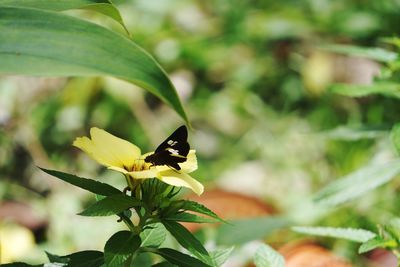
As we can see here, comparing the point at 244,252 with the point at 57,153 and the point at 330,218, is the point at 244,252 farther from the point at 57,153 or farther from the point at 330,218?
the point at 57,153

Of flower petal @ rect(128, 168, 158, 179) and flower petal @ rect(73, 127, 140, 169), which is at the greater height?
flower petal @ rect(128, 168, 158, 179)

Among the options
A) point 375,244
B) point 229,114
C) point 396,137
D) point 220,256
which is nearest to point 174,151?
point 220,256

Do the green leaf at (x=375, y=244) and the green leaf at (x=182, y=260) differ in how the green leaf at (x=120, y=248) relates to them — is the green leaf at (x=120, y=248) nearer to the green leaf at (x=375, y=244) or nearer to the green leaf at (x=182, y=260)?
the green leaf at (x=182, y=260)

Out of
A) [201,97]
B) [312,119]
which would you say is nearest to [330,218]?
[312,119]

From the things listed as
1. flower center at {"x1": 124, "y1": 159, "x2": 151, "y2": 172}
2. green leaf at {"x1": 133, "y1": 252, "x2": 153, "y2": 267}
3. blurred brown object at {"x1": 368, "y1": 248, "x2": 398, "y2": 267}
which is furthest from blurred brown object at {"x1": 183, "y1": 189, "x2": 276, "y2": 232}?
flower center at {"x1": 124, "y1": 159, "x2": 151, "y2": 172}

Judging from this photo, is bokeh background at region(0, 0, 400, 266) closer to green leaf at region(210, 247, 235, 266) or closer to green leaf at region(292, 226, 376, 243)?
green leaf at region(292, 226, 376, 243)

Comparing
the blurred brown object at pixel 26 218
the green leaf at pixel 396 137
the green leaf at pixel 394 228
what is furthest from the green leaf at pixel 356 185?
the blurred brown object at pixel 26 218
